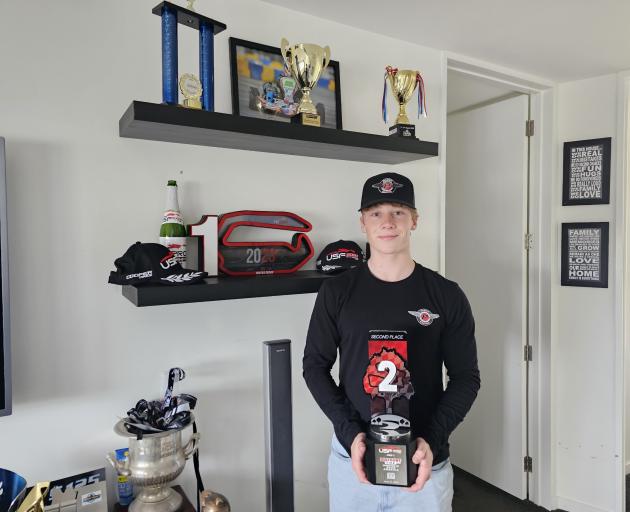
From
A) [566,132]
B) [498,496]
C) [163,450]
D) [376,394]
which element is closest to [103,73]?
[163,450]

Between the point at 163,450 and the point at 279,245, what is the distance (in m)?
0.76

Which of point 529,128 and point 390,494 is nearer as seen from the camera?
point 390,494

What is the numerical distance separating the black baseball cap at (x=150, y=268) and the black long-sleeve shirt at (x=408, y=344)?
17.8 inches

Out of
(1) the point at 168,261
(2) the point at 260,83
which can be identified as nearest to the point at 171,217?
(1) the point at 168,261

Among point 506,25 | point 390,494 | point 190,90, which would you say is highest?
point 506,25

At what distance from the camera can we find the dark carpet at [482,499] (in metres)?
2.75

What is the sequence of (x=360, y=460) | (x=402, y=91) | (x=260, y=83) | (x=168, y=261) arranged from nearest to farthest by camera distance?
(x=360, y=460) < (x=168, y=261) < (x=260, y=83) < (x=402, y=91)

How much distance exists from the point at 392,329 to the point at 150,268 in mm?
732

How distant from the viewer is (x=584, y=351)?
2713mm

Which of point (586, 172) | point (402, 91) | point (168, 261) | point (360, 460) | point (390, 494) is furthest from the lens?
point (586, 172)

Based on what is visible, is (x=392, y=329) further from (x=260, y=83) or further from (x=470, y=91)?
(x=470, y=91)

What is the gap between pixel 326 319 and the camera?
5.09ft

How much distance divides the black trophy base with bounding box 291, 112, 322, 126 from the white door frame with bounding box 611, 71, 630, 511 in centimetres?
186

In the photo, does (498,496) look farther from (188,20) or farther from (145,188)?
(188,20)
